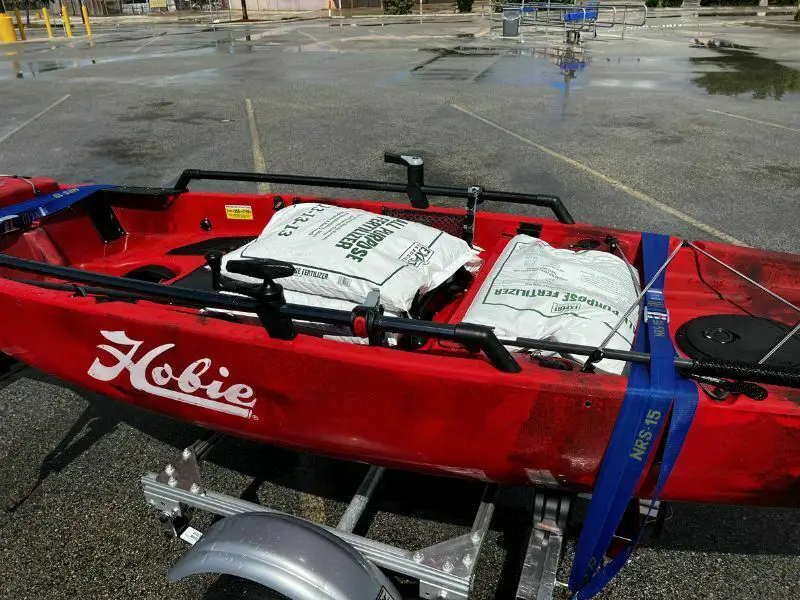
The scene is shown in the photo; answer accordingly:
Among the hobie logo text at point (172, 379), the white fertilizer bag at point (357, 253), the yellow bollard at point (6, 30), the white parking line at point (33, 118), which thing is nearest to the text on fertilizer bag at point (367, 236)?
the white fertilizer bag at point (357, 253)

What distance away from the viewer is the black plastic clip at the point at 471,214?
3.58 meters

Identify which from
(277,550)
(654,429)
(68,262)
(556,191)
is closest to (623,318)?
(654,429)

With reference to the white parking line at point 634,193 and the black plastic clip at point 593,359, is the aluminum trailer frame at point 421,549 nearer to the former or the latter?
the black plastic clip at point 593,359

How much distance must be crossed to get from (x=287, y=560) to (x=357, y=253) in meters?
1.39

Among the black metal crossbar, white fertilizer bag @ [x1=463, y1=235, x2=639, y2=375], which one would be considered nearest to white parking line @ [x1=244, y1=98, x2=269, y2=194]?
the black metal crossbar

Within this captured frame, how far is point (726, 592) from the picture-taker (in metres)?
2.56

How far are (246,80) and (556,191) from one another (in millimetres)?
10715

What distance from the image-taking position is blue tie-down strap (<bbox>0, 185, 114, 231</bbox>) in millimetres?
3820

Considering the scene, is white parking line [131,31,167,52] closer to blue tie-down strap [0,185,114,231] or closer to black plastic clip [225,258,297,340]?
blue tie-down strap [0,185,114,231]

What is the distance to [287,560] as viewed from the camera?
204 cm

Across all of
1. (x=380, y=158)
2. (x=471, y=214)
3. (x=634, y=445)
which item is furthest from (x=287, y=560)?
(x=380, y=158)

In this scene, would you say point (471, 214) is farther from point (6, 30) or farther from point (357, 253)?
point (6, 30)

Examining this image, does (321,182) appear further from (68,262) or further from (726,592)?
(726,592)

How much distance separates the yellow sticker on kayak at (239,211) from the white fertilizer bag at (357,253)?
108cm
